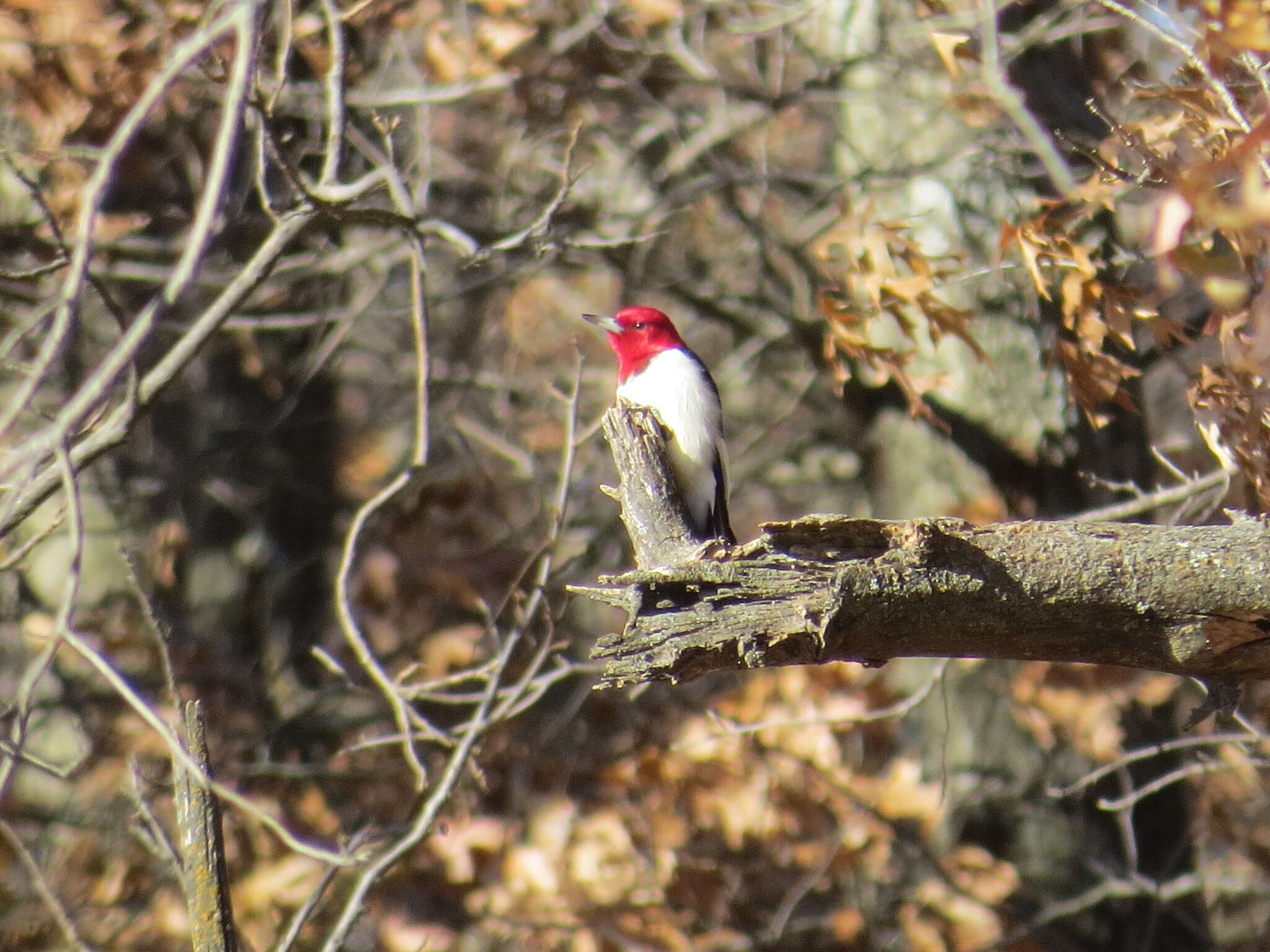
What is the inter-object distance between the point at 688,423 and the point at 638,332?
63 cm

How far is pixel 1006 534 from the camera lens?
2424 mm

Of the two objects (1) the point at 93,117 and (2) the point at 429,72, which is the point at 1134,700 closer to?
(2) the point at 429,72

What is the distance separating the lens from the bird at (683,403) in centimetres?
434

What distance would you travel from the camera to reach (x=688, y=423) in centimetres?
434

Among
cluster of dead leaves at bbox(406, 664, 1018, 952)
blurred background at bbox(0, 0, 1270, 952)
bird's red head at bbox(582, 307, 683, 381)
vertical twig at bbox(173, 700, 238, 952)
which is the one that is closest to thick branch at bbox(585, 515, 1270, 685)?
vertical twig at bbox(173, 700, 238, 952)

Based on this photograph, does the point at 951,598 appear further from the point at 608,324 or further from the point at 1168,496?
the point at 608,324

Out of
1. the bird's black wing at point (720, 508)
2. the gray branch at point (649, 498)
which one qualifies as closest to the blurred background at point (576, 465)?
the bird's black wing at point (720, 508)

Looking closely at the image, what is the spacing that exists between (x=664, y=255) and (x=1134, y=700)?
11.6 ft

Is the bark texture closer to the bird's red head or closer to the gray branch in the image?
the gray branch

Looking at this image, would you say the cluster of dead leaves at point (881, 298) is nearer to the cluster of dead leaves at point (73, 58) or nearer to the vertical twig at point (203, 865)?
the vertical twig at point (203, 865)

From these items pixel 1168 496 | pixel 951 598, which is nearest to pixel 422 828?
pixel 951 598

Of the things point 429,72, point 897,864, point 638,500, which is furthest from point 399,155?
point 638,500

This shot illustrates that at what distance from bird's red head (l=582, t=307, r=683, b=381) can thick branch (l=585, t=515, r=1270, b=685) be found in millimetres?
2489

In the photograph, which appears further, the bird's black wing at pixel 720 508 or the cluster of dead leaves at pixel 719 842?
the cluster of dead leaves at pixel 719 842
